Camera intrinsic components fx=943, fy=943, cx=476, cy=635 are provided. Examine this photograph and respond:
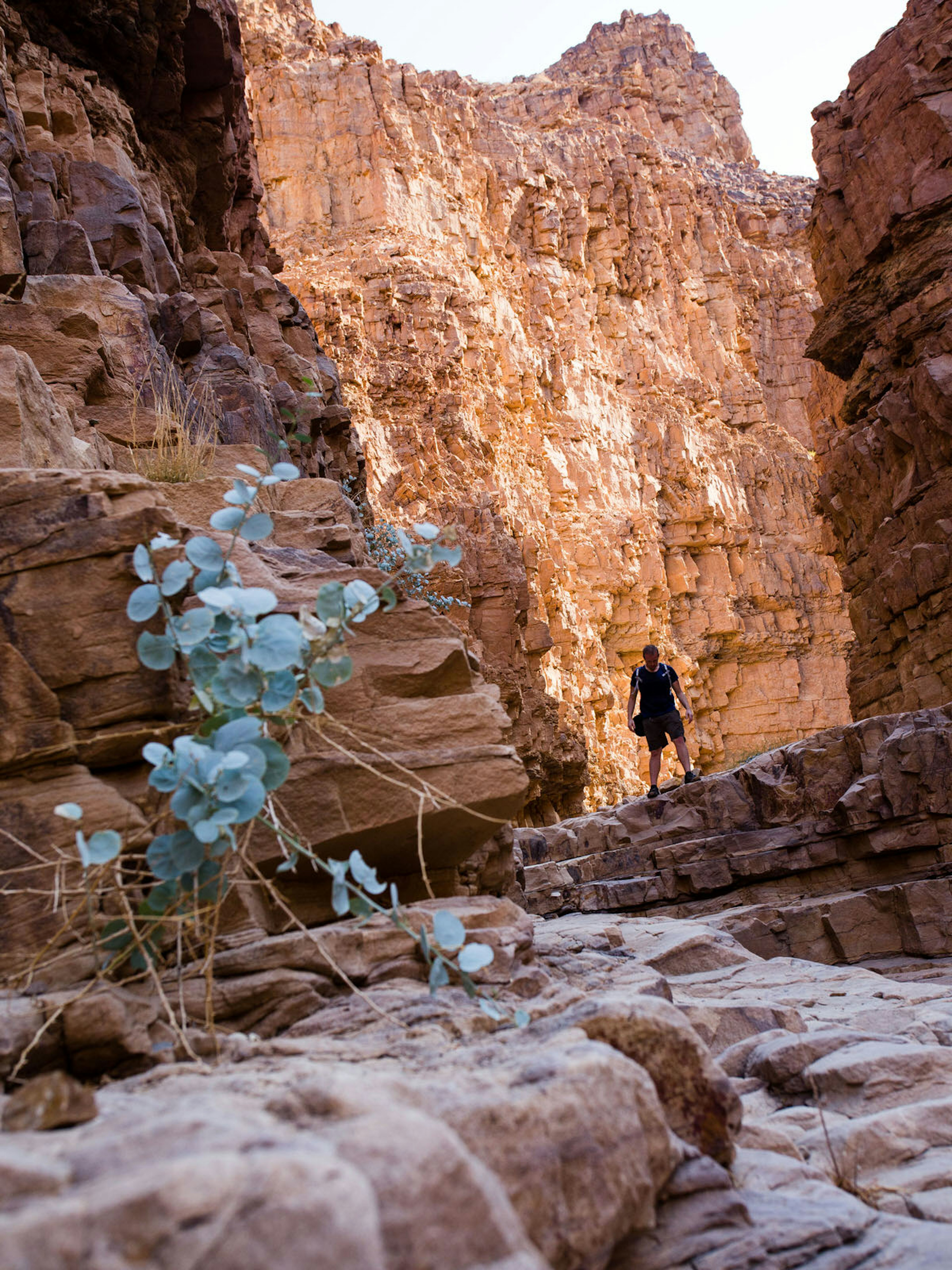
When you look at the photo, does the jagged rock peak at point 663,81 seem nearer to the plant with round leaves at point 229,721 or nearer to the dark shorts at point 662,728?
the dark shorts at point 662,728

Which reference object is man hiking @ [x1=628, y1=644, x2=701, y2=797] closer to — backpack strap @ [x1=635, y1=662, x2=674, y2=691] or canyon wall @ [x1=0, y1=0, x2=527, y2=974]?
backpack strap @ [x1=635, y1=662, x2=674, y2=691]

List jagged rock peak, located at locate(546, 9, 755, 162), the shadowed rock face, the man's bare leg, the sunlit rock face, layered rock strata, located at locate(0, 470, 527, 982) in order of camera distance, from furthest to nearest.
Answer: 1. jagged rock peak, located at locate(546, 9, 755, 162)
2. the sunlit rock face
3. the shadowed rock face
4. the man's bare leg
5. layered rock strata, located at locate(0, 470, 527, 982)

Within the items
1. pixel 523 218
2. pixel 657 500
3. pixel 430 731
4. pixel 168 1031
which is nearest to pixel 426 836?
pixel 430 731

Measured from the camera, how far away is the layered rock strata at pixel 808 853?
960 cm

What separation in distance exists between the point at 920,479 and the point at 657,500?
722 inches

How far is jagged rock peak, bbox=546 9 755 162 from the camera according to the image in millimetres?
45750

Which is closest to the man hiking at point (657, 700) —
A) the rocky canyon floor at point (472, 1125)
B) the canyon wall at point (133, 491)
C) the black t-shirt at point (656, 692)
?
the black t-shirt at point (656, 692)

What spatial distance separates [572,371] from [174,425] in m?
27.4

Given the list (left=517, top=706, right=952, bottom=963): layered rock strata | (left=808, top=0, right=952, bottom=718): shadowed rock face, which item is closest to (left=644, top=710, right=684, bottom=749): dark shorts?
(left=517, top=706, right=952, bottom=963): layered rock strata

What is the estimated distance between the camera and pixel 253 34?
31.1 m

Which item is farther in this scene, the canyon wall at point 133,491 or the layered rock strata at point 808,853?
the layered rock strata at point 808,853

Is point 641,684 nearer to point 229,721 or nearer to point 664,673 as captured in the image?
point 664,673

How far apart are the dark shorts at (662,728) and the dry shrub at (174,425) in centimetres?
584

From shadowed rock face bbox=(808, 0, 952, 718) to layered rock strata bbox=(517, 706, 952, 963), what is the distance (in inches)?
146
